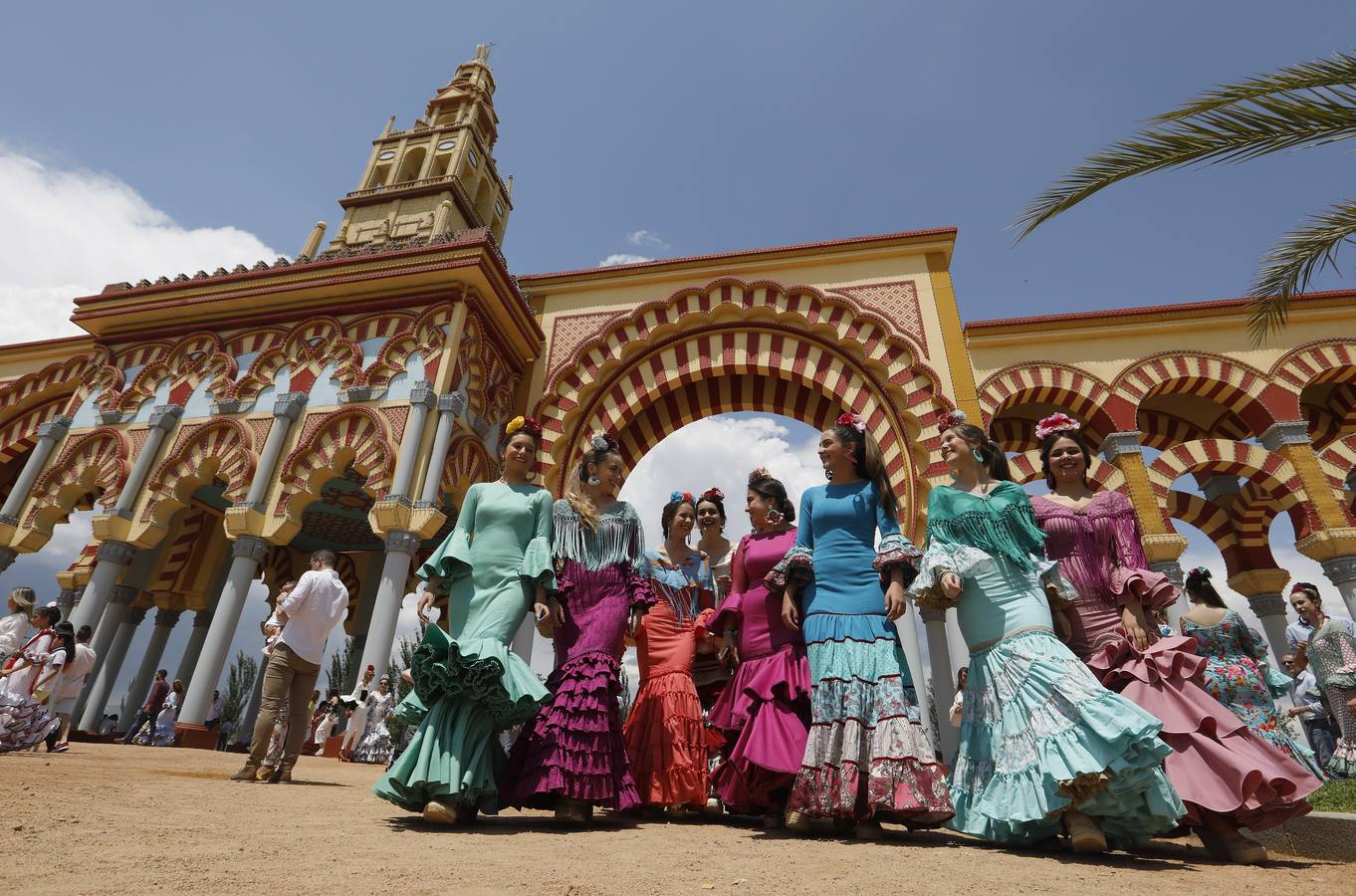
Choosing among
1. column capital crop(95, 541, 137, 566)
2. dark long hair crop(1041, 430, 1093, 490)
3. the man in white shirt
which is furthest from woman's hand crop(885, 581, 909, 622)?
column capital crop(95, 541, 137, 566)

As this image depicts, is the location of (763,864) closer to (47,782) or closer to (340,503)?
(47,782)

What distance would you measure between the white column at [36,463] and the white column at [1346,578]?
19429 millimetres

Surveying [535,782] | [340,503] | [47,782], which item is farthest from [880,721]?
[340,503]

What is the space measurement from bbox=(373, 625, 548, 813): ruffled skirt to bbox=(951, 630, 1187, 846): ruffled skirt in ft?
6.15

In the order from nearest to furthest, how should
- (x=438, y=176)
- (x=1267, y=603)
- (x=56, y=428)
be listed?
(x=56, y=428) < (x=1267, y=603) < (x=438, y=176)

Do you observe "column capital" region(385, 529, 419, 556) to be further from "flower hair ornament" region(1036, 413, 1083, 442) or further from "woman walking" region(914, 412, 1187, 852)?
"flower hair ornament" region(1036, 413, 1083, 442)

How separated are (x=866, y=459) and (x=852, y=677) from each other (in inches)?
43.0

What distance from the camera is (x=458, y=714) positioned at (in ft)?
9.69

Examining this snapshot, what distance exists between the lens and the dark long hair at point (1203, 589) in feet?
14.5

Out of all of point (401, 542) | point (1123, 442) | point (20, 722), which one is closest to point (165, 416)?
point (401, 542)

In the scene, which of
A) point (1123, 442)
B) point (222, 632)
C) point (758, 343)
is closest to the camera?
point (222, 632)

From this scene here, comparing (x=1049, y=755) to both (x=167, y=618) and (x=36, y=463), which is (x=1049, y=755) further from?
(x=167, y=618)

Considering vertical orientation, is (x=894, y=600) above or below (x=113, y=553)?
below

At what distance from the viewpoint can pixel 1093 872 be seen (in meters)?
2.01
